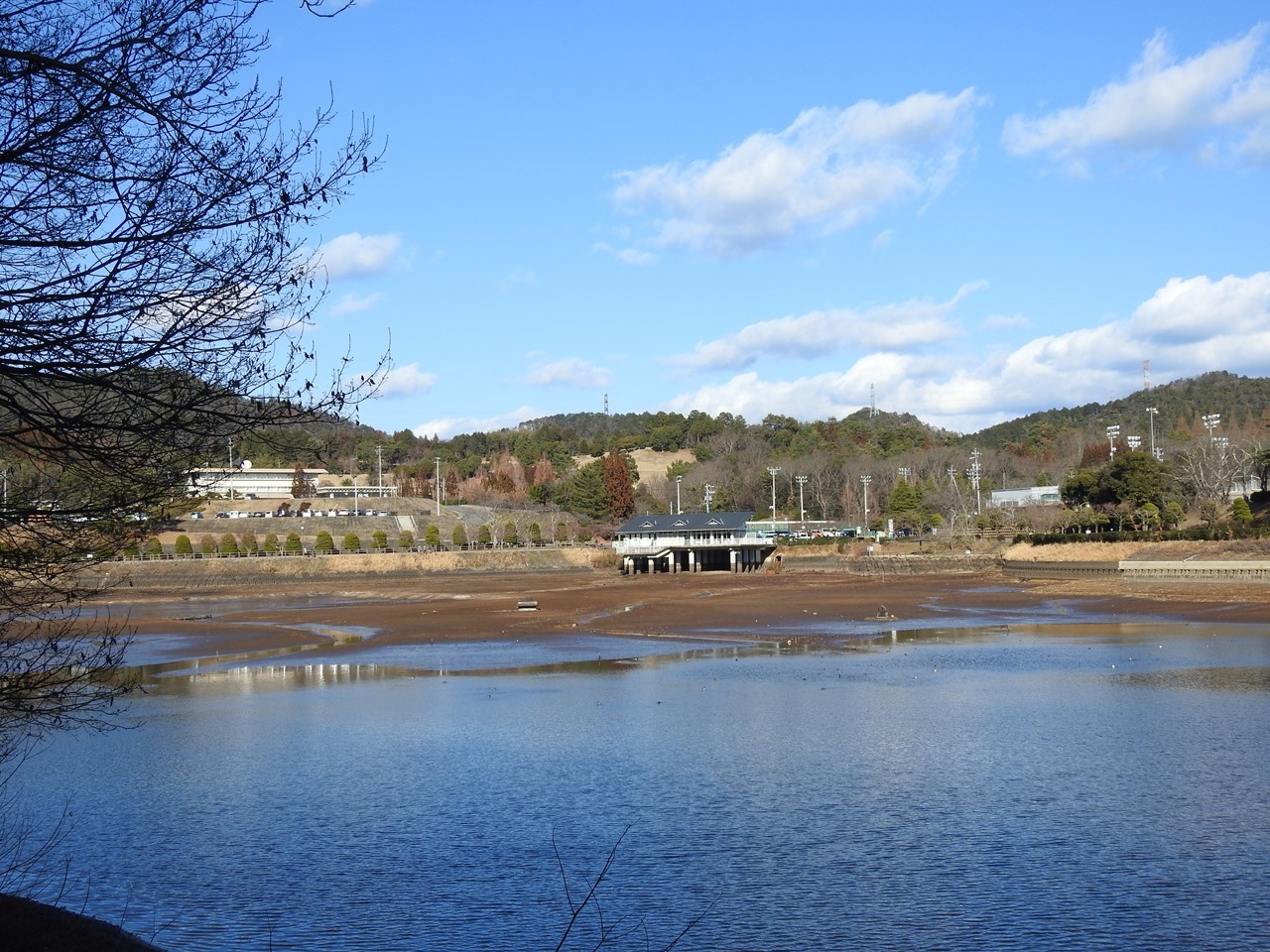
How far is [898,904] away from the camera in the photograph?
1366 centimetres

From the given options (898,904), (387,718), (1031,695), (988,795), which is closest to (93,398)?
(898,904)

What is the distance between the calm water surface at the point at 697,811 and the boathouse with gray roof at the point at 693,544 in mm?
74403

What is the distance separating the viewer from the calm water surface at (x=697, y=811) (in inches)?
528

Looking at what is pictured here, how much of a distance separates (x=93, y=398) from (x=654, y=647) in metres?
34.3

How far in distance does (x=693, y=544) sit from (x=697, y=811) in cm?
8915

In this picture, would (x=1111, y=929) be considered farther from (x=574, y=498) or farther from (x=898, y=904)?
(x=574, y=498)

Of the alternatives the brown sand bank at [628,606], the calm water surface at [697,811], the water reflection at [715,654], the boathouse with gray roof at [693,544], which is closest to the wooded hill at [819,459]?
the boathouse with gray roof at [693,544]

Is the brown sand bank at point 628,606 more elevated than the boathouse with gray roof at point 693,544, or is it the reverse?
the boathouse with gray roof at point 693,544

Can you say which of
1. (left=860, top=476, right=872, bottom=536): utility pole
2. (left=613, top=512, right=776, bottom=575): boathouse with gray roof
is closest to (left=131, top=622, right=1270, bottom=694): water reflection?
(left=613, top=512, right=776, bottom=575): boathouse with gray roof

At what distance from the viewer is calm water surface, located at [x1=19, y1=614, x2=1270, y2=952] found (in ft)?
44.0

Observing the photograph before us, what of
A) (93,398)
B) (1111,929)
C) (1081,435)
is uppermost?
(1081,435)

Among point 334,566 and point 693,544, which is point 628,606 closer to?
point 693,544

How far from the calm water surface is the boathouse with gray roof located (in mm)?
74403

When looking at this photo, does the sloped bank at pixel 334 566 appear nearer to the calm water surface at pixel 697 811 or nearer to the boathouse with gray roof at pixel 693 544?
the boathouse with gray roof at pixel 693 544
